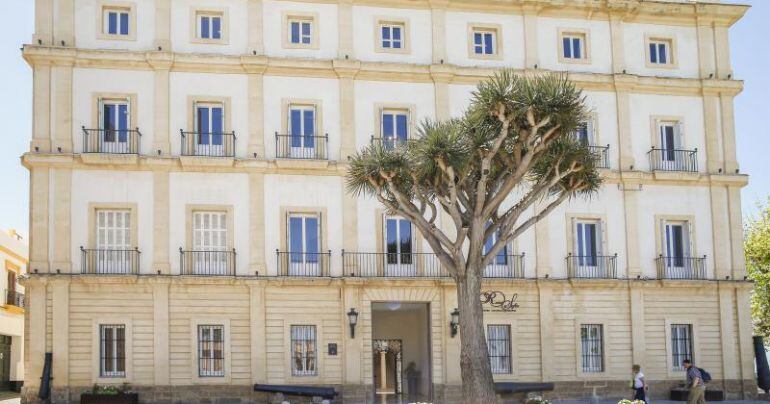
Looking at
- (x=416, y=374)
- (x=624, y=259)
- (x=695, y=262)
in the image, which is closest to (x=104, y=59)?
(x=416, y=374)

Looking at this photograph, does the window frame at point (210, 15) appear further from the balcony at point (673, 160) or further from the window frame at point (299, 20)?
the balcony at point (673, 160)

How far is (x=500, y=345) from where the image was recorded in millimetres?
33938

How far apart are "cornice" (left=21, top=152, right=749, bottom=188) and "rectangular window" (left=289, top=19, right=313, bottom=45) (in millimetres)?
4120

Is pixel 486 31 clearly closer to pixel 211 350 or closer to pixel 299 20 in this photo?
pixel 299 20

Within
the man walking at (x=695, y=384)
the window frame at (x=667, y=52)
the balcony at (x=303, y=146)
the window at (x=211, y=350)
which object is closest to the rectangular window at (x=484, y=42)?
the window frame at (x=667, y=52)

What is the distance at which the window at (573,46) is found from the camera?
117ft

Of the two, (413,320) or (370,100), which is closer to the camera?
(370,100)

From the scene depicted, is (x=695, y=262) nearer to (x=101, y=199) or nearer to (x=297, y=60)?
(x=297, y=60)

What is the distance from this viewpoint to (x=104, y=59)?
32.0 m

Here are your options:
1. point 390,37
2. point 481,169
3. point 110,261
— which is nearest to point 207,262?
point 110,261

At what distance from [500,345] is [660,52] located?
1191 cm

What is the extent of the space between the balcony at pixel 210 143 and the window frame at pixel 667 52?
14.7m

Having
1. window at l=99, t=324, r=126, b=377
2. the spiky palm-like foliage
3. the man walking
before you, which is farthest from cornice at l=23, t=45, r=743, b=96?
the man walking

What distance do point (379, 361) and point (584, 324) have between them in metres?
10.4
